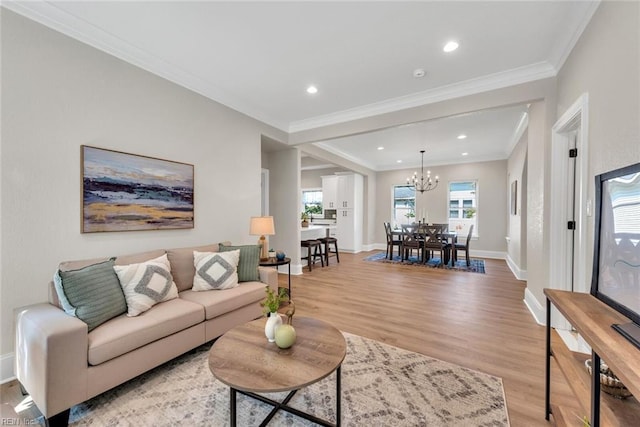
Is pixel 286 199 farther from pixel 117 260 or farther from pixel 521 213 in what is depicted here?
pixel 521 213

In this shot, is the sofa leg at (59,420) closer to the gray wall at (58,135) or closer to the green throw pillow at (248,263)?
the gray wall at (58,135)

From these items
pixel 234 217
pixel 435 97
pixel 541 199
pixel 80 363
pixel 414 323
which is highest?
pixel 435 97

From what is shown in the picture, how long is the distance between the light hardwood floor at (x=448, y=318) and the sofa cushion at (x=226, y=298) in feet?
2.41

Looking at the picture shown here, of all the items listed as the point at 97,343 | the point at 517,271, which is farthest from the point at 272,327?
the point at 517,271

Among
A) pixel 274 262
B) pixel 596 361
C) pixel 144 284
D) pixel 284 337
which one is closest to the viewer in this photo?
pixel 596 361

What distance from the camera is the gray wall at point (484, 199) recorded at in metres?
7.02

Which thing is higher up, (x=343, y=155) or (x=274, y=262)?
(x=343, y=155)

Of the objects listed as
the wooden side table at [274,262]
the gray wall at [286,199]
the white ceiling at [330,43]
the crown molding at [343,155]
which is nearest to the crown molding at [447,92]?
the white ceiling at [330,43]

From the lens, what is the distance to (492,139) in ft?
18.3

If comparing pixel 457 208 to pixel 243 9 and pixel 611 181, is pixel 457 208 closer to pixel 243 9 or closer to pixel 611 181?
pixel 611 181

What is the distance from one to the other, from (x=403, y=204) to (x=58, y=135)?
8.08 meters

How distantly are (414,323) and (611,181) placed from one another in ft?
7.23

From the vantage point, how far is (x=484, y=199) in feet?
23.7

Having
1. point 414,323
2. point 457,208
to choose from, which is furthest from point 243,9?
point 457,208
